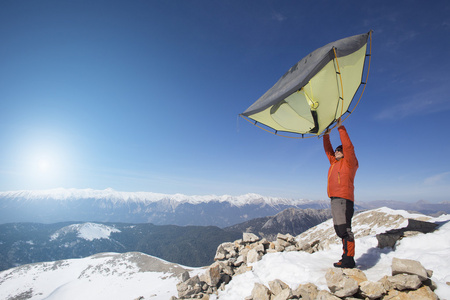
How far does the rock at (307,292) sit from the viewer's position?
5312mm

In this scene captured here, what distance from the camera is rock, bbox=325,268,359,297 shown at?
471cm

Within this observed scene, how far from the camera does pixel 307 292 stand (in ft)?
17.7

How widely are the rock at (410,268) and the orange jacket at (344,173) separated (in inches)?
83.4

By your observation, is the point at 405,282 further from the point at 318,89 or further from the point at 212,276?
the point at 212,276

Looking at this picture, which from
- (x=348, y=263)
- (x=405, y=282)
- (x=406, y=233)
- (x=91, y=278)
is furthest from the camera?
(x=91, y=278)

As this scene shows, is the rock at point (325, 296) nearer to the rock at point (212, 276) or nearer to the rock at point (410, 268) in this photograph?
the rock at point (410, 268)

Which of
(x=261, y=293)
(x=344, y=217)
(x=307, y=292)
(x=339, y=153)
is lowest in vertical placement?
(x=261, y=293)

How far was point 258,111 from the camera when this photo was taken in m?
8.38

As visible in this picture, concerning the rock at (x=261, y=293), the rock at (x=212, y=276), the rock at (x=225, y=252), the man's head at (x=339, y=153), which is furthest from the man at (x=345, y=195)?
the rock at (x=225, y=252)

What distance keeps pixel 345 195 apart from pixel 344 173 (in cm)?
75

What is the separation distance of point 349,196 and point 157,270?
78438 millimetres

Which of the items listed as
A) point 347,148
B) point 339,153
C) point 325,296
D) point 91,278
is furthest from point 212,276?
point 91,278

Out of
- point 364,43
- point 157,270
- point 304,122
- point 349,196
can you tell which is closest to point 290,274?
point 349,196

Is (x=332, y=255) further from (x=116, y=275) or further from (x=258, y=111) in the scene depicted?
(x=116, y=275)
